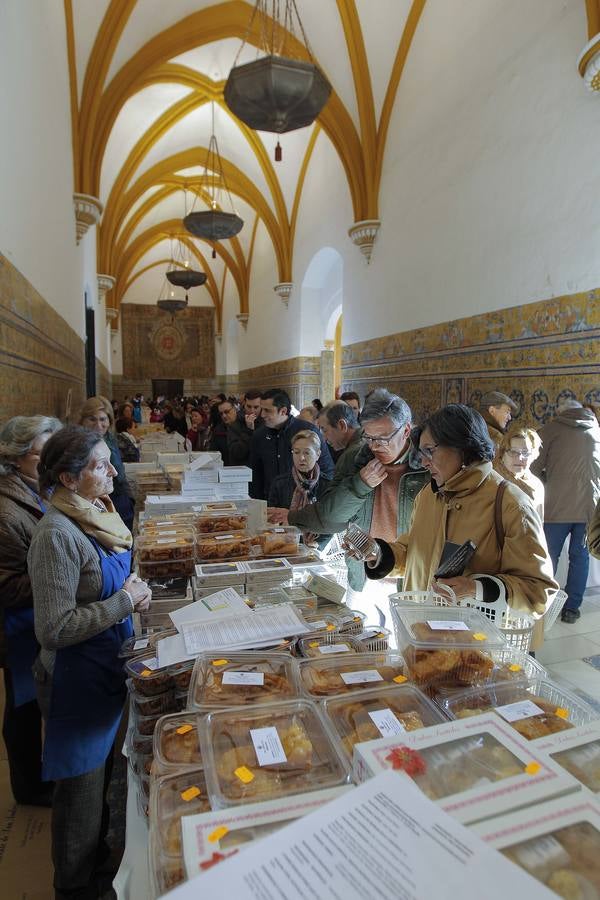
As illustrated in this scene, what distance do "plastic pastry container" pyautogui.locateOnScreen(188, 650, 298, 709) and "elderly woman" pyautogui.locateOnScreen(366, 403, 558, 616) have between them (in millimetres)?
696

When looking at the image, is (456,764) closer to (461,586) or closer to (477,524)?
(461,586)

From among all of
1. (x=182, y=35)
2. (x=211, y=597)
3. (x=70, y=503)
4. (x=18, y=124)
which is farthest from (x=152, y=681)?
(x=182, y=35)

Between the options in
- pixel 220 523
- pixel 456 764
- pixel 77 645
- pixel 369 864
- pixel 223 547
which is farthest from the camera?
pixel 220 523

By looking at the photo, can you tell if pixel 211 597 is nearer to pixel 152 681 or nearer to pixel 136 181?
pixel 152 681

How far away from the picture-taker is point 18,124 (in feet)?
13.5

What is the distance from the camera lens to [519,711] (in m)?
1.19

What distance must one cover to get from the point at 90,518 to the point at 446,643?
132 cm

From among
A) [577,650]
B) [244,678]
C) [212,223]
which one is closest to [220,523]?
[244,678]

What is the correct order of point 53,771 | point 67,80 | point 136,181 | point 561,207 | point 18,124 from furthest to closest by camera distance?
point 136,181 → point 67,80 → point 561,207 → point 18,124 → point 53,771

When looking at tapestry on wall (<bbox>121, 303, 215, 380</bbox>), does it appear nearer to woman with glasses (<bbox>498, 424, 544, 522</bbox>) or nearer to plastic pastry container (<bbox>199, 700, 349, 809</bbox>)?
woman with glasses (<bbox>498, 424, 544, 522</bbox>)

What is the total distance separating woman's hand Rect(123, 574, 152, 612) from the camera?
1.97 m

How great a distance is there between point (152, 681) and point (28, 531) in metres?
1.22

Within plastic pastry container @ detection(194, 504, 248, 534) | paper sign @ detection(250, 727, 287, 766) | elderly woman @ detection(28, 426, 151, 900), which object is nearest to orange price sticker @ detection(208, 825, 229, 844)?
paper sign @ detection(250, 727, 287, 766)

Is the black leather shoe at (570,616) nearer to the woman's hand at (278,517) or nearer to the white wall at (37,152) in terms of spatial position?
the woman's hand at (278,517)
